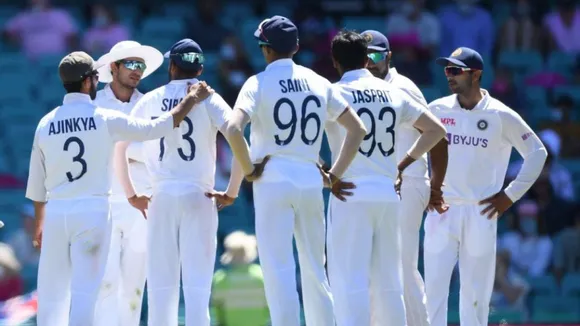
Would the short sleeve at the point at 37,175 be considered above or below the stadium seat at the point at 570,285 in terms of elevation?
above

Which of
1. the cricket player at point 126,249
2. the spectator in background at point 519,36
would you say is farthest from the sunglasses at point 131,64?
the spectator in background at point 519,36

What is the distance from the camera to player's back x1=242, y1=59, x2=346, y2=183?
9.65 meters

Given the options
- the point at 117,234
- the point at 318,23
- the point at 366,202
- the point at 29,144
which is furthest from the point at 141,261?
the point at 318,23

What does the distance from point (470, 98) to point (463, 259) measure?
1.18 m

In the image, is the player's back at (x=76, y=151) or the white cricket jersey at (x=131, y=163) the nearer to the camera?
the player's back at (x=76, y=151)

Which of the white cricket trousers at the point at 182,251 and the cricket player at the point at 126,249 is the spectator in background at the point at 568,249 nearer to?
the cricket player at the point at 126,249

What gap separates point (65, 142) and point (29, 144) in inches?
286

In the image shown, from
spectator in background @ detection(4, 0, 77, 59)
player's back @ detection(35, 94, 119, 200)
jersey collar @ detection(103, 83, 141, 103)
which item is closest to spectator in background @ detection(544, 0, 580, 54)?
spectator in background @ detection(4, 0, 77, 59)

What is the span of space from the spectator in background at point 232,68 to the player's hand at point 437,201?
20.1 feet

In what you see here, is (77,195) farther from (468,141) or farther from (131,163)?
(468,141)

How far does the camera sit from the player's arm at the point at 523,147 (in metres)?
10.8

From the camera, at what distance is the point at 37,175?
1002cm

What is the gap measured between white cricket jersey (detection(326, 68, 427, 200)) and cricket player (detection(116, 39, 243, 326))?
0.85 meters

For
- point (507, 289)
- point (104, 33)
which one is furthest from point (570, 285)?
point (104, 33)
